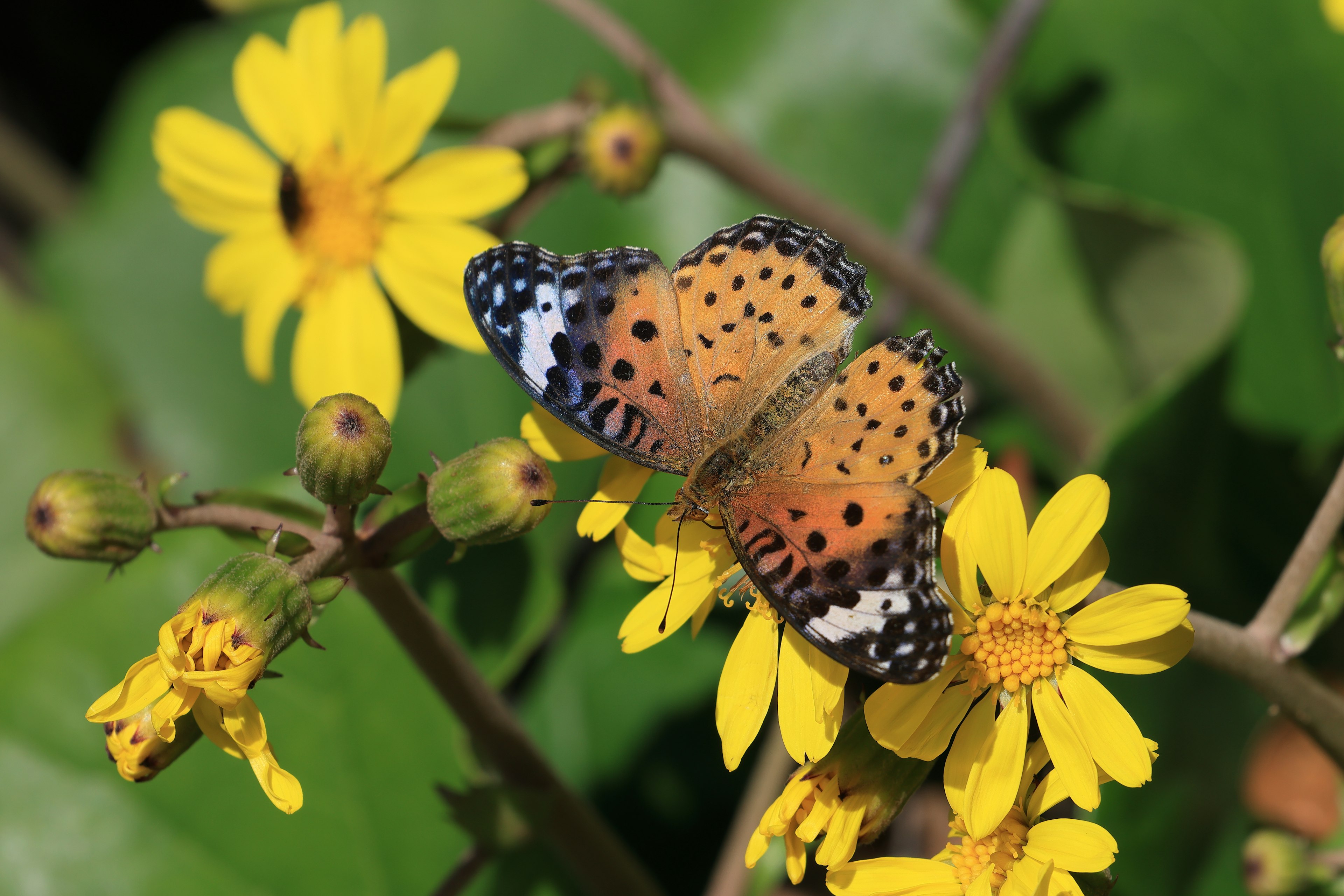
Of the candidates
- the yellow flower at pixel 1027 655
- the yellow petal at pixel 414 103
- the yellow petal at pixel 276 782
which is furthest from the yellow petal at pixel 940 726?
the yellow petal at pixel 414 103

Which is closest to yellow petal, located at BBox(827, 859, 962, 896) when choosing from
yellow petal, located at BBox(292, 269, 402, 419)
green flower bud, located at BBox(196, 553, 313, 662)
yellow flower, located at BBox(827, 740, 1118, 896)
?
yellow flower, located at BBox(827, 740, 1118, 896)

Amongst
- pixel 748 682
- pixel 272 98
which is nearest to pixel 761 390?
pixel 748 682

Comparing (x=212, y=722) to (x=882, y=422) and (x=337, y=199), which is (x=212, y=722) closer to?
(x=882, y=422)

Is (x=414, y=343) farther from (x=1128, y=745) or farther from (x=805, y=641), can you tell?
(x=1128, y=745)

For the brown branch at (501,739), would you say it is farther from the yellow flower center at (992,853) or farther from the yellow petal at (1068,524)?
the yellow petal at (1068,524)

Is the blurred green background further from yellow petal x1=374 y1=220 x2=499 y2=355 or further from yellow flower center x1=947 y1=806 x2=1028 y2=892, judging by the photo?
yellow flower center x1=947 y1=806 x2=1028 y2=892

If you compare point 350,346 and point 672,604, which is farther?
point 350,346

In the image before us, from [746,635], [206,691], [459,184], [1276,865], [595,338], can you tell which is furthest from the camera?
[459,184]
